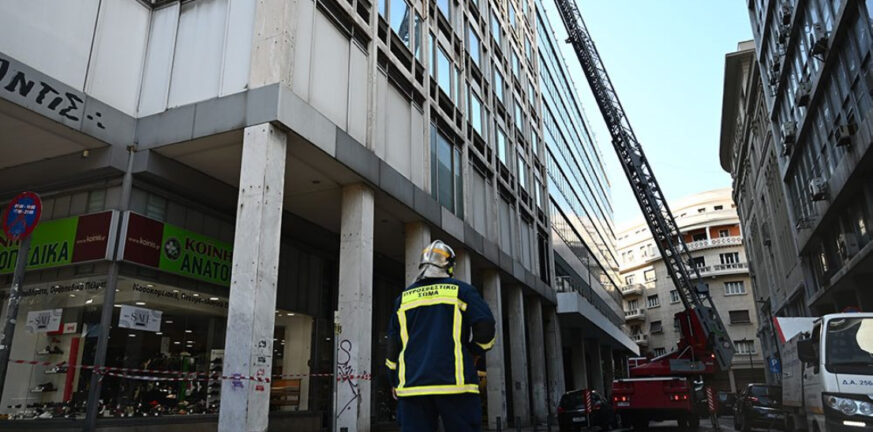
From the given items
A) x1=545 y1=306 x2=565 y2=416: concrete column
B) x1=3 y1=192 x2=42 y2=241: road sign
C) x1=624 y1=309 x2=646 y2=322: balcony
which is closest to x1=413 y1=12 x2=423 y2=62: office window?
x1=3 y1=192 x2=42 y2=241: road sign

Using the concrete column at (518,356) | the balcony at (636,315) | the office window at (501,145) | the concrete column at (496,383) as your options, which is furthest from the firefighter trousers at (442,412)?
the balcony at (636,315)

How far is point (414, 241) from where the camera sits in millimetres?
17297

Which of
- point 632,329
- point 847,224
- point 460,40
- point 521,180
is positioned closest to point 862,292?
point 847,224

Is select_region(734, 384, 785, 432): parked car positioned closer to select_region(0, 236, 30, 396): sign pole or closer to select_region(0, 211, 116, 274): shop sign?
select_region(0, 211, 116, 274): shop sign

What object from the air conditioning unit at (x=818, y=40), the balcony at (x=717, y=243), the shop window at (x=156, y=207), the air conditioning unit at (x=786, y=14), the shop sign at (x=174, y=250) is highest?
the balcony at (x=717, y=243)

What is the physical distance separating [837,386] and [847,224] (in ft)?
52.6

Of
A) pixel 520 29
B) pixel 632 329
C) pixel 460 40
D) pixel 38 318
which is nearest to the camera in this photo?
pixel 38 318

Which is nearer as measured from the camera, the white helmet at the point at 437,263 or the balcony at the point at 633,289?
the white helmet at the point at 437,263

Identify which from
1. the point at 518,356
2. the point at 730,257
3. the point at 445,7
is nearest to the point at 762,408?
the point at 518,356

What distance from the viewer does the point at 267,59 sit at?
11.9 meters

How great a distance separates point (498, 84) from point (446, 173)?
10605 millimetres

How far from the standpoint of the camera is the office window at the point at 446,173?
19156 mm

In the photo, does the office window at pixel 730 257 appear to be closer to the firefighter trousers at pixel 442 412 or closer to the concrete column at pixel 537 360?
the concrete column at pixel 537 360

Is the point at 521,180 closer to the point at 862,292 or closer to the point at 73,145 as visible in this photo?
the point at 862,292
